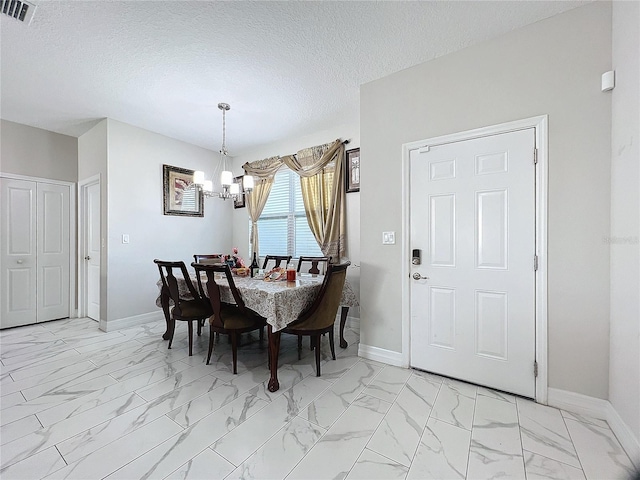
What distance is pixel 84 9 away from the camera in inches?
74.9

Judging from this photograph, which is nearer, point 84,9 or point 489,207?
point 84,9

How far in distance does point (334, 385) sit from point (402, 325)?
0.81m

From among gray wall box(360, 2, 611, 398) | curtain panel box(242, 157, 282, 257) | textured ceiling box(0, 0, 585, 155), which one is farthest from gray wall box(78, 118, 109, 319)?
gray wall box(360, 2, 611, 398)

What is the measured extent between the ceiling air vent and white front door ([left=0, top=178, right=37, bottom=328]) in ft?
8.90

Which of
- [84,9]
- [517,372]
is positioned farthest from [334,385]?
[84,9]

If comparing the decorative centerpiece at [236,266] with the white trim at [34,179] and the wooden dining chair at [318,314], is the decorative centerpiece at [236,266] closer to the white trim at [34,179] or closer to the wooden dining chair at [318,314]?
the wooden dining chair at [318,314]

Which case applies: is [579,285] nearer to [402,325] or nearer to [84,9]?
[402,325]

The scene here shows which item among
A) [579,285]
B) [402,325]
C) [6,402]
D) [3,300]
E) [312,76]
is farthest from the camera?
[3,300]

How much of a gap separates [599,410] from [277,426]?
2.07m

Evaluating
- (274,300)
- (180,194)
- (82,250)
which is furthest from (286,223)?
(82,250)

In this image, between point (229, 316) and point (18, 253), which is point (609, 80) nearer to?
point (229, 316)

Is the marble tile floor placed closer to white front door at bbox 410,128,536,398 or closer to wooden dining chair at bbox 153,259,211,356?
white front door at bbox 410,128,536,398

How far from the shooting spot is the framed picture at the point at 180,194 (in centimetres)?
416

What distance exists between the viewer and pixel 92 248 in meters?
4.12
